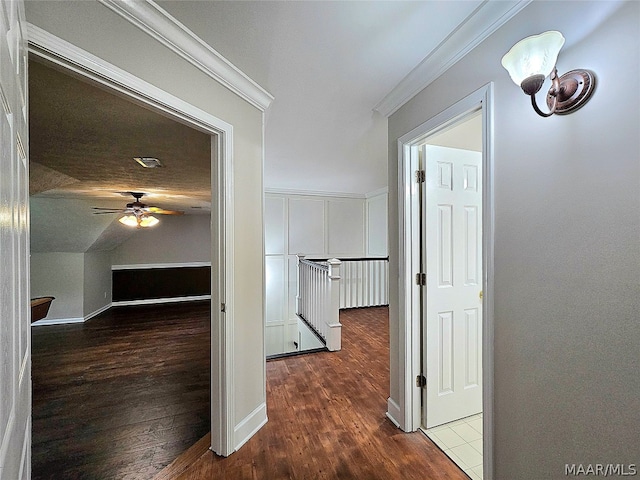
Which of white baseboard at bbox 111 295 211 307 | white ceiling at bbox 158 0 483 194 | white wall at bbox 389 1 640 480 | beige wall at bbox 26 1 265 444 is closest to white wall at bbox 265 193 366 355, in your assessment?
white baseboard at bbox 111 295 211 307

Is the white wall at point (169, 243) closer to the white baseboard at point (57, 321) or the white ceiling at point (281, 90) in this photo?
the white baseboard at point (57, 321)

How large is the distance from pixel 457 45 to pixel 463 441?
239 centimetres

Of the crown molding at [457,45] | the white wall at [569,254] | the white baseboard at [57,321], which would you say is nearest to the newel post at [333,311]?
the crown molding at [457,45]

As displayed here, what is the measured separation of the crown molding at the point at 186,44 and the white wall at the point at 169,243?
6.00 metres

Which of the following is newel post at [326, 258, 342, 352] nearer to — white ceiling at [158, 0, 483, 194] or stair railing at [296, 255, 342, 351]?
stair railing at [296, 255, 342, 351]

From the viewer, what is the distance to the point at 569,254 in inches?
40.3

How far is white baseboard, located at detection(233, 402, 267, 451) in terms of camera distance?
1814 mm

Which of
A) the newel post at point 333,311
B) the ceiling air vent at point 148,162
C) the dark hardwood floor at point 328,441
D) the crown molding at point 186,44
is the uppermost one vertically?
the crown molding at point 186,44

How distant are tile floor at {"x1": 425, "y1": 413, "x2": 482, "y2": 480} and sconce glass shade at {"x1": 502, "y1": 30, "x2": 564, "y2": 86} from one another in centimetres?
202

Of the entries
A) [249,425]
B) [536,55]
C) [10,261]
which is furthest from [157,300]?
[536,55]

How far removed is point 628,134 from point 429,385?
1739 mm

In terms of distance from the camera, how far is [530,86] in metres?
0.95

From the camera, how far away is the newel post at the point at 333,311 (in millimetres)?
3459

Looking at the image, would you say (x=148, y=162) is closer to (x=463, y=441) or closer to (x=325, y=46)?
(x=325, y=46)
